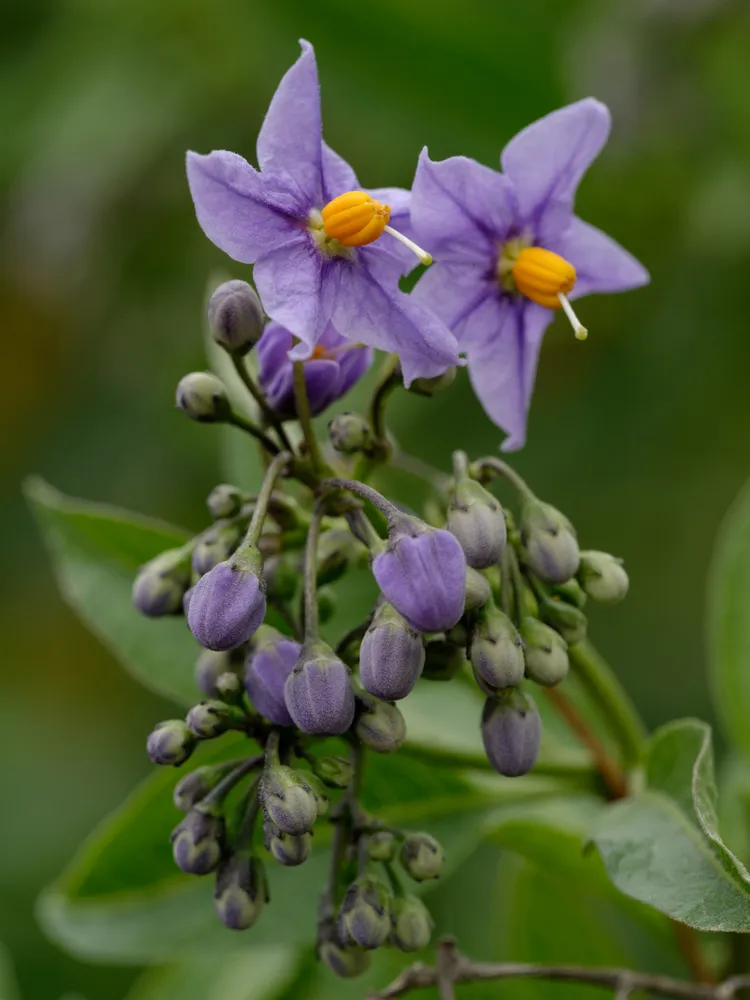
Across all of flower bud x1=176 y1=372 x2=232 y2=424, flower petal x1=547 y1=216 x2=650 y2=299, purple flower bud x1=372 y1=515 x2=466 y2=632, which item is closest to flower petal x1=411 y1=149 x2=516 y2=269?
flower petal x1=547 y1=216 x2=650 y2=299

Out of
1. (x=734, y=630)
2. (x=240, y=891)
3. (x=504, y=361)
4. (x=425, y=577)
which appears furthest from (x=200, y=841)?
(x=734, y=630)

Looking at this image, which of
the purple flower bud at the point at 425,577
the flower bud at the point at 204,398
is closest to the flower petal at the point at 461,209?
the flower bud at the point at 204,398

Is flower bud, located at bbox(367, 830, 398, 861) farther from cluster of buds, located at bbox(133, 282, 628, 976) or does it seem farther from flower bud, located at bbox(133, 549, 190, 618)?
flower bud, located at bbox(133, 549, 190, 618)

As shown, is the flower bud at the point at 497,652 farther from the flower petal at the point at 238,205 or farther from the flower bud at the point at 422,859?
the flower petal at the point at 238,205

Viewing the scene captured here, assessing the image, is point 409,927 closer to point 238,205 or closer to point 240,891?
point 240,891

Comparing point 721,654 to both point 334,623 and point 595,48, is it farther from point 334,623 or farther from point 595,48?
point 595,48

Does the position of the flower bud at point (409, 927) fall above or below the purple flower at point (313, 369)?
below
